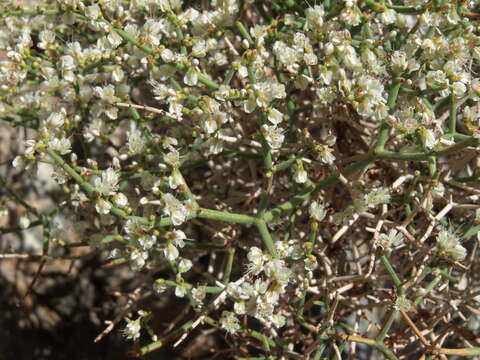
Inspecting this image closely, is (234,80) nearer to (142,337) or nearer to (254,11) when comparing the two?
(254,11)

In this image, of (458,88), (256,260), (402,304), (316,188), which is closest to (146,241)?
(256,260)

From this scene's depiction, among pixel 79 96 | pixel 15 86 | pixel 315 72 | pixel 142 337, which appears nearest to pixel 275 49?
pixel 315 72

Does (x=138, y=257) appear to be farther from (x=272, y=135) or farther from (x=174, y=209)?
(x=272, y=135)

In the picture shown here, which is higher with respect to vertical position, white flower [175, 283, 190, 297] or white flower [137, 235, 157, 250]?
white flower [137, 235, 157, 250]

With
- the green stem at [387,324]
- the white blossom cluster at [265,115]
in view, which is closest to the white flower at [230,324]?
the white blossom cluster at [265,115]

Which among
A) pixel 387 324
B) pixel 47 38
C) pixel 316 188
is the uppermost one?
pixel 47 38

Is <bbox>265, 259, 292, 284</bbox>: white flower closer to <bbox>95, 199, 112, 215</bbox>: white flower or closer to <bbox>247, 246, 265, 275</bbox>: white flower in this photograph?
<bbox>247, 246, 265, 275</bbox>: white flower

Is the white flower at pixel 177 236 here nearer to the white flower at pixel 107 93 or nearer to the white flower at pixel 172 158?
the white flower at pixel 172 158

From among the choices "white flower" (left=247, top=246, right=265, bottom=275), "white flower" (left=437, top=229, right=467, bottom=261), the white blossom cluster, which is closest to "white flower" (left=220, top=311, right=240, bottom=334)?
the white blossom cluster

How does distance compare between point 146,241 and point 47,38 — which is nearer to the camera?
point 146,241

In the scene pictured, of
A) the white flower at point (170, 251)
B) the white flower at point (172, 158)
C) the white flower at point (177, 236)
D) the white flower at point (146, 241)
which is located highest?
the white flower at point (172, 158)

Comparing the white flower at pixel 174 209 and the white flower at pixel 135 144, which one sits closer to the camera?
the white flower at pixel 174 209
